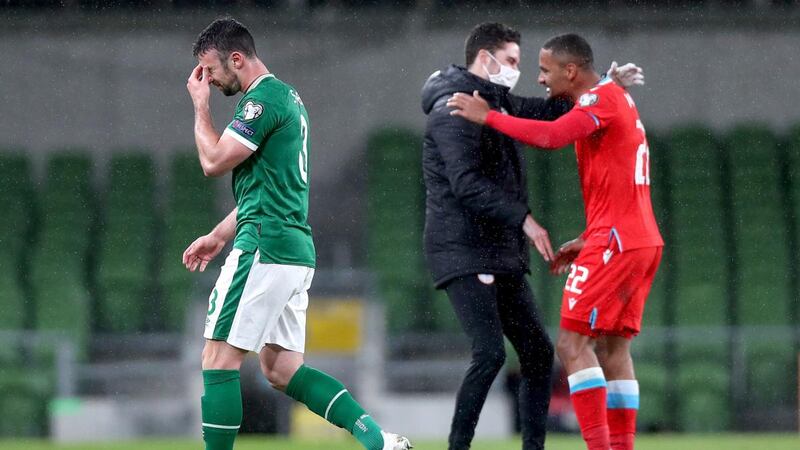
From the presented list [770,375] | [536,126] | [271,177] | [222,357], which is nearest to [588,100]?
[536,126]

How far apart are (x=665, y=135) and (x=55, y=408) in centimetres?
663

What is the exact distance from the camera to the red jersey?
4.80m

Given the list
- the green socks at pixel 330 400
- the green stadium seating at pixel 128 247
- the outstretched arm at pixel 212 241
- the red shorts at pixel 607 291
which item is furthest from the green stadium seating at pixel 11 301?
the red shorts at pixel 607 291

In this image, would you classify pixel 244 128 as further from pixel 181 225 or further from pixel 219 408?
pixel 181 225

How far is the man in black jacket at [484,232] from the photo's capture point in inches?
193

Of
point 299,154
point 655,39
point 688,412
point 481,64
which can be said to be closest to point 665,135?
point 655,39

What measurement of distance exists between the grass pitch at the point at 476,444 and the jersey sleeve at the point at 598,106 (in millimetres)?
2854

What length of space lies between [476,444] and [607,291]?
3135mm

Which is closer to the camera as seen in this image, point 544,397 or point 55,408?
point 544,397

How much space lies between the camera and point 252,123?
14.3ft

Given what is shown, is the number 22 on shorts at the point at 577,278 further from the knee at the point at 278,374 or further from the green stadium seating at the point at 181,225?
the green stadium seating at the point at 181,225

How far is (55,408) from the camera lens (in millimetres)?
9477

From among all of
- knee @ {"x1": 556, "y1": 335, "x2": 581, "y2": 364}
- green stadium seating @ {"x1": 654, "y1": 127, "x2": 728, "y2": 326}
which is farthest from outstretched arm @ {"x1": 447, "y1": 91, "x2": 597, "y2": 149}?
green stadium seating @ {"x1": 654, "y1": 127, "x2": 728, "y2": 326}

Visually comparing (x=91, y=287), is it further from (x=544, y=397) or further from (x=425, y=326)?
(x=544, y=397)
